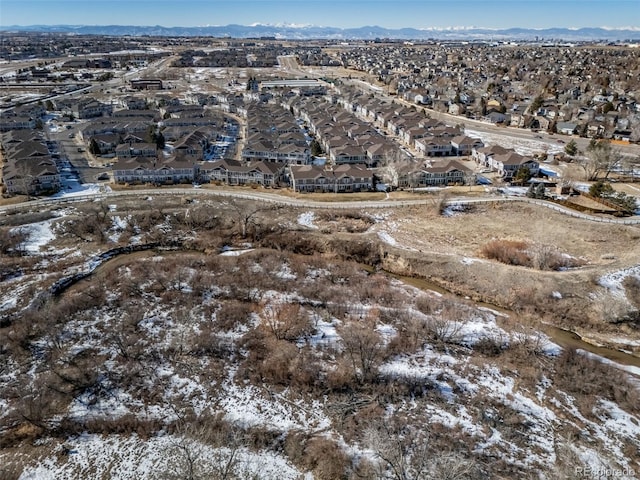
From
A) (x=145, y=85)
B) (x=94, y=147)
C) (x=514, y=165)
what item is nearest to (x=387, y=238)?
(x=514, y=165)

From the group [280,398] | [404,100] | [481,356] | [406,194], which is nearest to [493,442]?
[481,356]

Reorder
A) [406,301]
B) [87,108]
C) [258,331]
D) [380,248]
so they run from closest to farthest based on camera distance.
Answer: [258,331] → [406,301] → [380,248] → [87,108]

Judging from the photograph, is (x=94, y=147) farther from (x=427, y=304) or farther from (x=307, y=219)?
(x=427, y=304)

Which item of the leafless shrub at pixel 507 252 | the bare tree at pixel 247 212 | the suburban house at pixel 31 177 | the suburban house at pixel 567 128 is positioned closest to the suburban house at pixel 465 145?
the suburban house at pixel 567 128

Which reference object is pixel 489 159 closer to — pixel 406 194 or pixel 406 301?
pixel 406 194

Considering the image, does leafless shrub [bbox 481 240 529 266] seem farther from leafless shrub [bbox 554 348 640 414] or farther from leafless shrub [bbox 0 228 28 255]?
leafless shrub [bbox 0 228 28 255]

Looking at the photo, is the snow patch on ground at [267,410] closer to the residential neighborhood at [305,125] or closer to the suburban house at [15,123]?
the residential neighborhood at [305,125]

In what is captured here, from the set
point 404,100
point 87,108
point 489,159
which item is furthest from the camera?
point 404,100

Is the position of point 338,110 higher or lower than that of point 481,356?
higher
